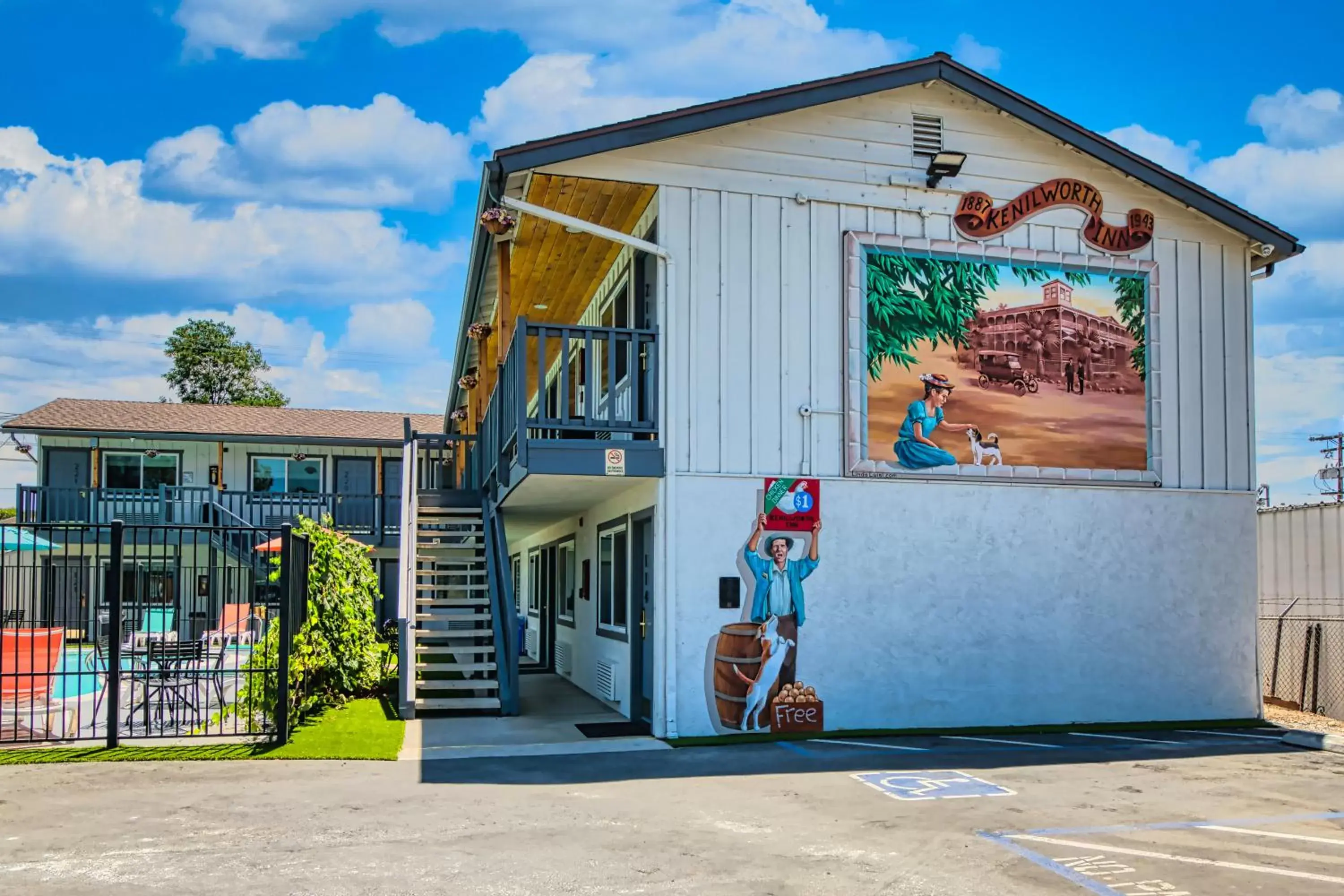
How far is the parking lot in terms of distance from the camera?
6254 mm

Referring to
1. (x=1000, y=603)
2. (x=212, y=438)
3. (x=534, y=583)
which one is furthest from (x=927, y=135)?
(x=212, y=438)

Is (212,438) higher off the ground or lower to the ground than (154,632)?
higher

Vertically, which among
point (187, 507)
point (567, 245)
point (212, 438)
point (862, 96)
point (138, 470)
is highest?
point (862, 96)

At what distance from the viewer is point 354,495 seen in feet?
85.6

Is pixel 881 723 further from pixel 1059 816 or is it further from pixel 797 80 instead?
pixel 797 80

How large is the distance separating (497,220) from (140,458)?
72.9 ft

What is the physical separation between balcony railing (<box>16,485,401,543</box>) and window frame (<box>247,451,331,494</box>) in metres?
2.45

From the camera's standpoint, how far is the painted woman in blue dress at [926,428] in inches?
488

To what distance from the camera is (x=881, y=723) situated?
12.0 meters

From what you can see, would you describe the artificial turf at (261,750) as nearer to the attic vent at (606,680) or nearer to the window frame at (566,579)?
the attic vent at (606,680)

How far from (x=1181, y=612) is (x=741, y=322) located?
622 centimetres

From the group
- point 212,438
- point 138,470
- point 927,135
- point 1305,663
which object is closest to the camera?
point 927,135

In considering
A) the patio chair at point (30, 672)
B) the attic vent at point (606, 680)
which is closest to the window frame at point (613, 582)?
the attic vent at point (606, 680)

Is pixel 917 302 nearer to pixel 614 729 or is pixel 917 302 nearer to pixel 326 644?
pixel 614 729
